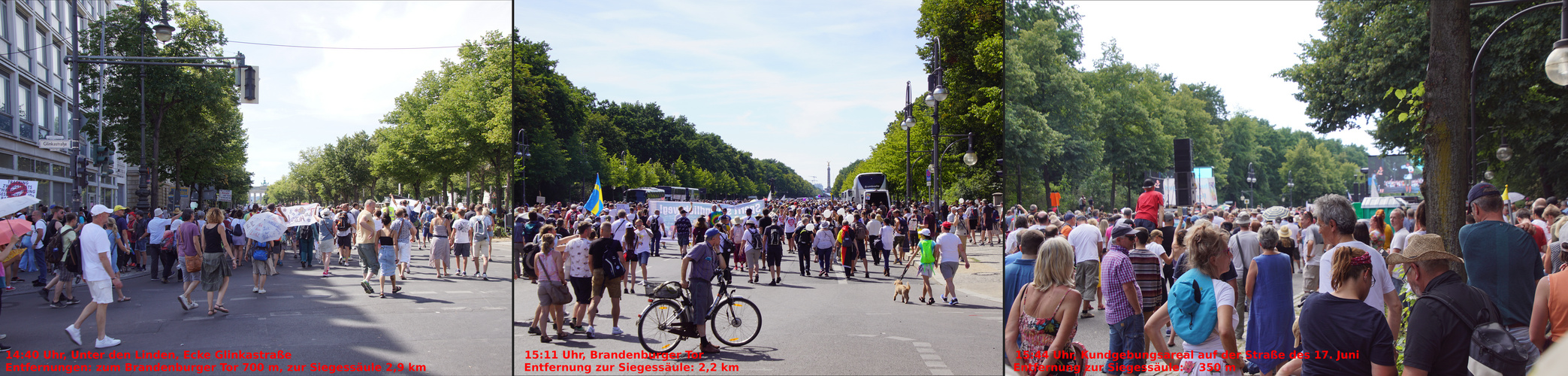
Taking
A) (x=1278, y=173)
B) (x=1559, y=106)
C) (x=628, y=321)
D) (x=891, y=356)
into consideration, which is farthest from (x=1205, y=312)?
(x=1278, y=173)

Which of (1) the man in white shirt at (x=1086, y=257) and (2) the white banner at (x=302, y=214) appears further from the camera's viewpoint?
(2) the white banner at (x=302, y=214)

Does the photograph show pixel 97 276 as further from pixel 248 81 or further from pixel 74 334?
pixel 248 81

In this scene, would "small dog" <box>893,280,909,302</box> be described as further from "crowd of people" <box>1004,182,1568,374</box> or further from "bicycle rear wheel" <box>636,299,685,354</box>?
"bicycle rear wheel" <box>636,299,685,354</box>

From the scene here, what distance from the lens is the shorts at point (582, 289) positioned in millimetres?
3697

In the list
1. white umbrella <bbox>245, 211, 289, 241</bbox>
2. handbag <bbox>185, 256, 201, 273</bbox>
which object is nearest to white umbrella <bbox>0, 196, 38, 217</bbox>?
handbag <bbox>185, 256, 201, 273</bbox>

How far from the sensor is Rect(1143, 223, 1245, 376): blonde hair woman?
5.03 metres

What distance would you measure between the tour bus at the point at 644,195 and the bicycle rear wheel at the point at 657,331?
2.31 meters

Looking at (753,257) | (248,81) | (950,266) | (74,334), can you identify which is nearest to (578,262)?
(753,257)

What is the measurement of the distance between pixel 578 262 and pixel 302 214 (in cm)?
1892

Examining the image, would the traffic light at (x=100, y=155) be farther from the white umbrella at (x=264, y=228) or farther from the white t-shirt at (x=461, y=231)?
the white t-shirt at (x=461, y=231)

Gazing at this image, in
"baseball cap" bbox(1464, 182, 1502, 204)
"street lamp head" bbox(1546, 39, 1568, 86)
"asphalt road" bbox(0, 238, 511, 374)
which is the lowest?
"asphalt road" bbox(0, 238, 511, 374)

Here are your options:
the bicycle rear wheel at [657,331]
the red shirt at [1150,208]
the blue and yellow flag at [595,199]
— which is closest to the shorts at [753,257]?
the bicycle rear wheel at [657,331]

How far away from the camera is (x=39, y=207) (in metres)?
18.1

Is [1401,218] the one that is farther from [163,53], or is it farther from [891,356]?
[163,53]
